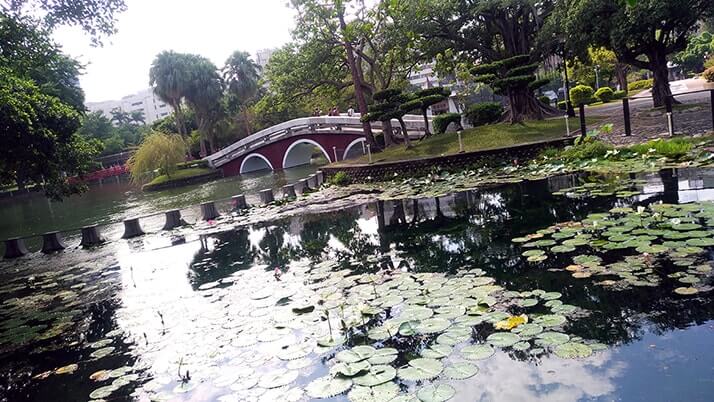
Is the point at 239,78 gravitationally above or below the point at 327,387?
above

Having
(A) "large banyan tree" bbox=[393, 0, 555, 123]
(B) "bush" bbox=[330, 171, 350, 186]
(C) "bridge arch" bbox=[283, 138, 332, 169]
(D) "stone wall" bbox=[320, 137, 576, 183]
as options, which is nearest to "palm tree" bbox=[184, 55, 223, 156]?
(C) "bridge arch" bbox=[283, 138, 332, 169]

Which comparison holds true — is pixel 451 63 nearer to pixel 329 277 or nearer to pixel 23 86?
pixel 23 86

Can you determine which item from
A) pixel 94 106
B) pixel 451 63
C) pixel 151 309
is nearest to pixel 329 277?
pixel 151 309

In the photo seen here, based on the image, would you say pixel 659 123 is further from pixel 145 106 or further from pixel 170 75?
pixel 145 106

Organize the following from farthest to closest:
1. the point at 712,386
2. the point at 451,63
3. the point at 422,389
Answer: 1. the point at 451,63
2. the point at 422,389
3. the point at 712,386

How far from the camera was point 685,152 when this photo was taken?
27.9ft

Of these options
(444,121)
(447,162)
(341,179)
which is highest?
(444,121)

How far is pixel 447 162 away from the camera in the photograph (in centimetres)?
1373

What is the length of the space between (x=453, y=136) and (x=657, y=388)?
14.6m

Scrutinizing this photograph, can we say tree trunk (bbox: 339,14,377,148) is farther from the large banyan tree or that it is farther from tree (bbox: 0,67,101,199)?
tree (bbox: 0,67,101,199)

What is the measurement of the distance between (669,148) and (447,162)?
5764mm

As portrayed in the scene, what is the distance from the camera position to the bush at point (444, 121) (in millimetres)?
19016

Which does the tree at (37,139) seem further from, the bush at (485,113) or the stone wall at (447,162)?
the bush at (485,113)

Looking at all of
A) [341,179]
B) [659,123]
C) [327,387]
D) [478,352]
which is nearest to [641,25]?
[659,123]
